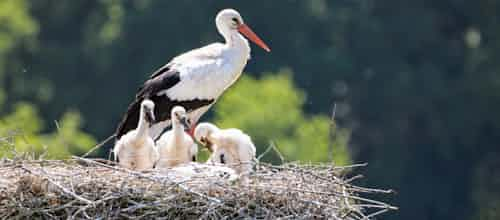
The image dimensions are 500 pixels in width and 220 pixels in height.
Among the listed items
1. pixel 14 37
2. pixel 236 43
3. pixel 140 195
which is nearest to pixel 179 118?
pixel 140 195

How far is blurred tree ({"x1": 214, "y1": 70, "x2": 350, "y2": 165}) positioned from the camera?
1101 inches

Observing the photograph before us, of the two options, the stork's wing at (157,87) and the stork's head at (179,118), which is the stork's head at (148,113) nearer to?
the stork's head at (179,118)

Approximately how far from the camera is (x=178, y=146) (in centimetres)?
1222

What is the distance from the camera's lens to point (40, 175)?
10.9m

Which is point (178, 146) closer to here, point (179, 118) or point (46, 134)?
point (179, 118)

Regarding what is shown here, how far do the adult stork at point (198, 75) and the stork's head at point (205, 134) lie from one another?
1.19m

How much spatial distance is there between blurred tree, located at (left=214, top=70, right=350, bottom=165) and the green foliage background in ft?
0.13

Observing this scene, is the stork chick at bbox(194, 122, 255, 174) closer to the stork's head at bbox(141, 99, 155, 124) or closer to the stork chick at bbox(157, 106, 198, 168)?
the stork chick at bbox(157, 106, 198, 168)

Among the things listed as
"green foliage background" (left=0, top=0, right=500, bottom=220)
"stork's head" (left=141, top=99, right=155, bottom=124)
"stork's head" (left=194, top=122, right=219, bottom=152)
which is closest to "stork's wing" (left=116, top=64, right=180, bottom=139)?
"stork's head" (left=194, top=122, right=219, bottom=152)

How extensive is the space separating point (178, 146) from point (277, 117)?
17772 mm

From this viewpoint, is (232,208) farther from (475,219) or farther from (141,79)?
(141,79)

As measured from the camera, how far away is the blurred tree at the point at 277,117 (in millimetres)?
27953

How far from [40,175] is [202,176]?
0.94 m

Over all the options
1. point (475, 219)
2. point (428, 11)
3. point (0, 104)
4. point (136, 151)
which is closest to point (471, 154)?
point (428, 11)
